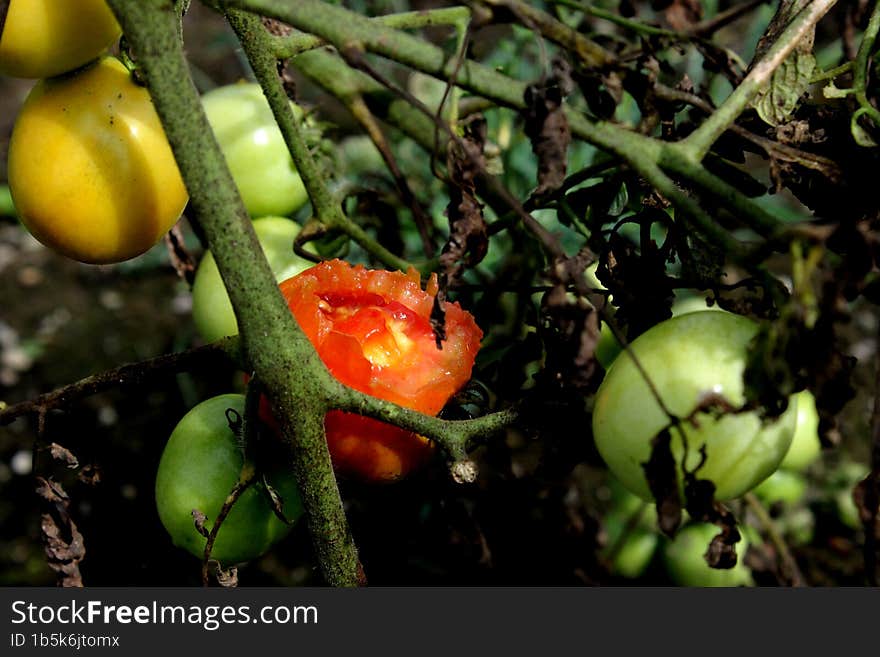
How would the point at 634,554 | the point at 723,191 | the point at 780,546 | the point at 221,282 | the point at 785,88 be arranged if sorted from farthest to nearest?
the point at 634,554 → the point at 780,546 → the point at 221,282 → the point at 785,88 → the point at 723,191

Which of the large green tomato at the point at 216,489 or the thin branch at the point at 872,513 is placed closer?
the thin branch at the point at 872,513

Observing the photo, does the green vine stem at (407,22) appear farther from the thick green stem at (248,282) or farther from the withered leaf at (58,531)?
the withered leaf at (58,531)

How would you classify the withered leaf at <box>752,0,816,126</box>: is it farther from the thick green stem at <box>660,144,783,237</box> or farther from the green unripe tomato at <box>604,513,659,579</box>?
the green unripe tomato at <box>604,513,659,579</box>

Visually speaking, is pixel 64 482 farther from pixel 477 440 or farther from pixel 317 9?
pixel 317 9

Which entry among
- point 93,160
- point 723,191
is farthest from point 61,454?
point 723,191

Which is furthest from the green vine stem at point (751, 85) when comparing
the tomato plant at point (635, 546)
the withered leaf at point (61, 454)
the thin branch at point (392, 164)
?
the tomato plant at point (635, 546)

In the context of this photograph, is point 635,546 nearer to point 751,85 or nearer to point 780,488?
point 780,488

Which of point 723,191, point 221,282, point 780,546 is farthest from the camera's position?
point 780,546

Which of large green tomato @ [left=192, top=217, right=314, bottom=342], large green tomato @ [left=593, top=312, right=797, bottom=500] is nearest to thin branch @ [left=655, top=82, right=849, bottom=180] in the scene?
large green tomato @ [left=593, top=312, right=797, bottom=500]
